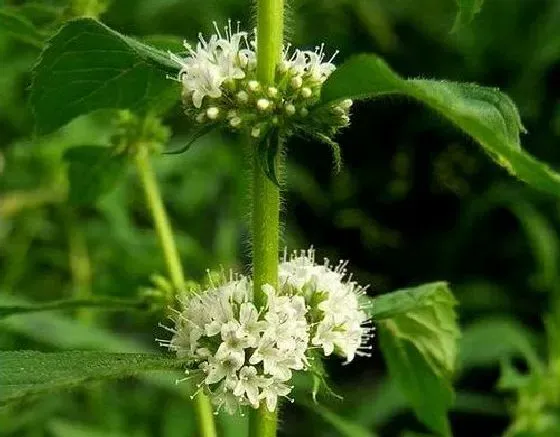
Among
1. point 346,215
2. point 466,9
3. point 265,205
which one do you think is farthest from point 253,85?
point 346,215

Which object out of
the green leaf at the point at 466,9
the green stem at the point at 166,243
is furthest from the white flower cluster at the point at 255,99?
the green stem at the point at 166,243

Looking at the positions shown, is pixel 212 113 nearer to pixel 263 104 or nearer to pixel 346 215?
pixel 263 104

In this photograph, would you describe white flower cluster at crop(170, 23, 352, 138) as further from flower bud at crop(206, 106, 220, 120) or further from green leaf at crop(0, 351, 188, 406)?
green leaf at crop(0, 351, 188, 406)

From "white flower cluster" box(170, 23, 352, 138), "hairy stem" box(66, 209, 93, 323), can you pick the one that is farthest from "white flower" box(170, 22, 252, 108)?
"hairy stem" box(66, 209, 93, 323)

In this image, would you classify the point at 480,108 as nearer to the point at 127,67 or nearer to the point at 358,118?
the point at 127,67

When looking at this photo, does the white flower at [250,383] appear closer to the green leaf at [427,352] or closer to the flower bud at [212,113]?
the flower bud at [212,113]

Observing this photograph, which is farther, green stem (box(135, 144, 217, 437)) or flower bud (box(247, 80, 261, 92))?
green stem (box(135, 144, 217, 437))

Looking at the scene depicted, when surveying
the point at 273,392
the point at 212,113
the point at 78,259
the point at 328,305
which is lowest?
the point at 273,392
